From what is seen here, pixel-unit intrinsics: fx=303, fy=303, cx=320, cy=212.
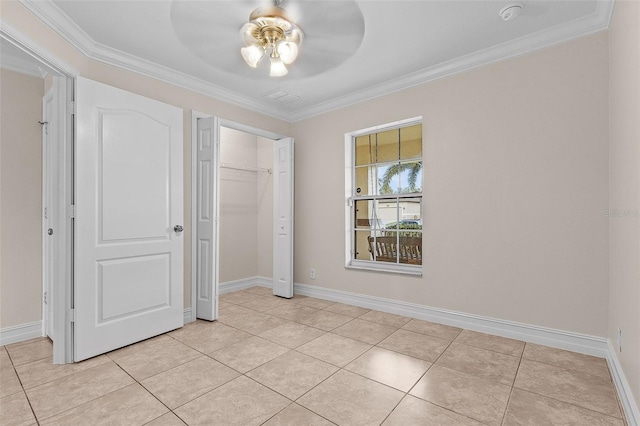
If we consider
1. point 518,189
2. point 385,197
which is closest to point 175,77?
point 385,197

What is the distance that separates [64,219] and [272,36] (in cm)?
216

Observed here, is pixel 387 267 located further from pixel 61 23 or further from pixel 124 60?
pixel 61 23

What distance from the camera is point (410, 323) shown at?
124 inches

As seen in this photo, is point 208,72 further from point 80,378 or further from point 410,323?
point 410,323

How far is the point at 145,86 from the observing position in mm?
3027

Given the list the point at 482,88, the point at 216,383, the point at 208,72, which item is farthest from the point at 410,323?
the point at 208,72

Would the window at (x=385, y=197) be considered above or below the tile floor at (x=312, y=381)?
above

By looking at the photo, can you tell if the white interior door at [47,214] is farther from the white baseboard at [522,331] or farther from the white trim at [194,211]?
the white baseboard at [522,331]

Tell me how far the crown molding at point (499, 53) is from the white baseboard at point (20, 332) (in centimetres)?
394

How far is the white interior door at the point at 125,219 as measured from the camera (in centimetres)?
240

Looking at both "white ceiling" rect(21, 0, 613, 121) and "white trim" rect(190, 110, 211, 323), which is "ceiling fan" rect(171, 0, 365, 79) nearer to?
"white ceiling" rect(21, 0, 613, 121)

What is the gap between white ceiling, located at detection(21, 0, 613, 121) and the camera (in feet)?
7.25

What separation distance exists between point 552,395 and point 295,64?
3.32m

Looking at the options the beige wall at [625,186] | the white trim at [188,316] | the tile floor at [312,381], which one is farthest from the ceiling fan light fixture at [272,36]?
the white trim at [188,316]
